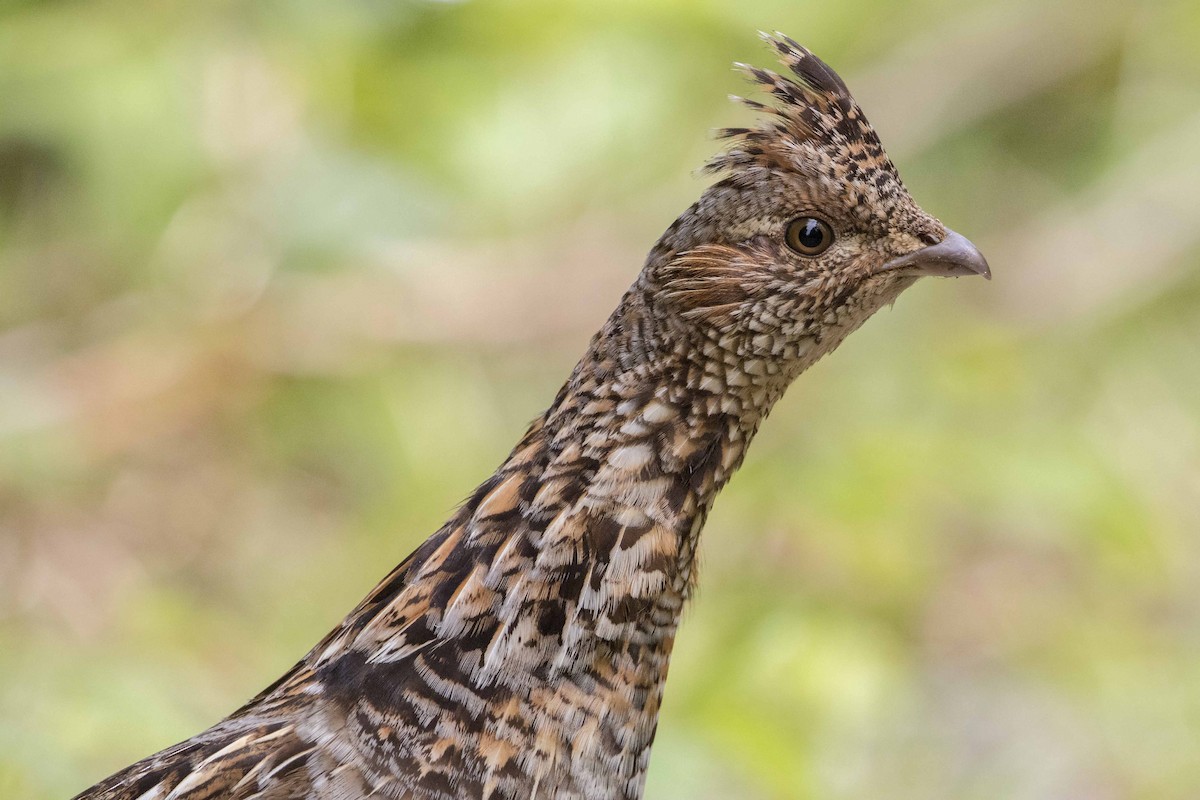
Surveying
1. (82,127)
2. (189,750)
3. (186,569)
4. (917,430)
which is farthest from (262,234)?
(189,750)

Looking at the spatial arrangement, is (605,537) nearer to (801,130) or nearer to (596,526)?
(596,526)

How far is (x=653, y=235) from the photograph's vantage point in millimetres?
6266

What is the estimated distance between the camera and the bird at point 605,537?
1.99m

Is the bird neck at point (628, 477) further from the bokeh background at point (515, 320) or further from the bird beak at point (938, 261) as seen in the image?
the bokeh background at point (515, 320)

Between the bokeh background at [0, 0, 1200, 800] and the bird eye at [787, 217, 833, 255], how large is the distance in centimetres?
246

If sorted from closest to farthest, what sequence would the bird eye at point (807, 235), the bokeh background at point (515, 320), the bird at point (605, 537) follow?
1. the bird at point (605, 537)
2. the bird eye at point (807, 235)
3. the bokeh background at point (515, 320)

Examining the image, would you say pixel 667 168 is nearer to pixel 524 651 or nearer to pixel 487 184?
pixel 487 184

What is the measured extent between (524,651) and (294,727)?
0.38m

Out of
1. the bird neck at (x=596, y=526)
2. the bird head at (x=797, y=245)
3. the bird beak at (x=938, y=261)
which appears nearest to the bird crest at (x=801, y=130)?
the bird head at (x=797, y=245)

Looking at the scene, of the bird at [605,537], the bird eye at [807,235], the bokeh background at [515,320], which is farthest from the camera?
the bokeh background at [515,320]

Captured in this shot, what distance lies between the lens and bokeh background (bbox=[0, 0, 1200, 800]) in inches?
193

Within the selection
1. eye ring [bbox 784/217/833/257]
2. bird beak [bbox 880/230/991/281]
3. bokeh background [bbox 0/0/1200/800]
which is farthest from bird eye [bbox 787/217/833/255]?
bokeh background [bbox 0/0/1200/800]

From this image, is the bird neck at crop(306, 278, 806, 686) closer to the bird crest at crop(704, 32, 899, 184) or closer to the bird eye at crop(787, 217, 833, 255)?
the bird eye at crop(787, 217, 833, 255)

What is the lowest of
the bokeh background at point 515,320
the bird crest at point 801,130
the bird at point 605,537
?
the bird at point 605,537
